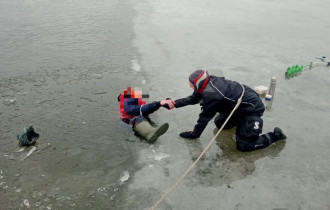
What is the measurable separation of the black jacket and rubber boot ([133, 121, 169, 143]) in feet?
1.71

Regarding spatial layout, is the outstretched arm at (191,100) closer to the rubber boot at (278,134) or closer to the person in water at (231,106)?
the person in water at (231,106)

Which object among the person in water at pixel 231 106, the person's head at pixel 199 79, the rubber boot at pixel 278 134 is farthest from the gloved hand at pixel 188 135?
the rubber boot at pixel 278 134

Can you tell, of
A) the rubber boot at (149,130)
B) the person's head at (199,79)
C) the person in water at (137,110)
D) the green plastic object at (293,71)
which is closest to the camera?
the person's head at (199,79)

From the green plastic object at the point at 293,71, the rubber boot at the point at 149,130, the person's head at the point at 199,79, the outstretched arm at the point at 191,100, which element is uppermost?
the person's head at the point at 199,79

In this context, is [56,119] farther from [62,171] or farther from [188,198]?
[188,198]

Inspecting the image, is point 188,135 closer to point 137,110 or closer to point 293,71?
point 137,110

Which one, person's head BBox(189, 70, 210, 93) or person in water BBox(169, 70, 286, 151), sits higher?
person's head BBox(189, 70, 210, 93)

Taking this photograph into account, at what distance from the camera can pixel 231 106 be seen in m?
4.52

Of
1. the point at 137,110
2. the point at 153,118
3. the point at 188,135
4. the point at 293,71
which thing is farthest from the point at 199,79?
the point at 293,71

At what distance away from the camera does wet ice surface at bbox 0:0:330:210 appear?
3.77 metres

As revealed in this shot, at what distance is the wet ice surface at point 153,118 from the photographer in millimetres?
3770

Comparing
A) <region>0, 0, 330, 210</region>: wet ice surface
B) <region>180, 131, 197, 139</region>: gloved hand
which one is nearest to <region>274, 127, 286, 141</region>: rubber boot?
<region>0, 0, 330, 210</region>: wet ice surface

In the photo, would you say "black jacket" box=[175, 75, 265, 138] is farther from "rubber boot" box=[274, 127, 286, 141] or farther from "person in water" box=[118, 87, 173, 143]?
"person in water" box=[118, 87, 173, 143]

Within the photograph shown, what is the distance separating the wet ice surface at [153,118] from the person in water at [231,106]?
21cm
